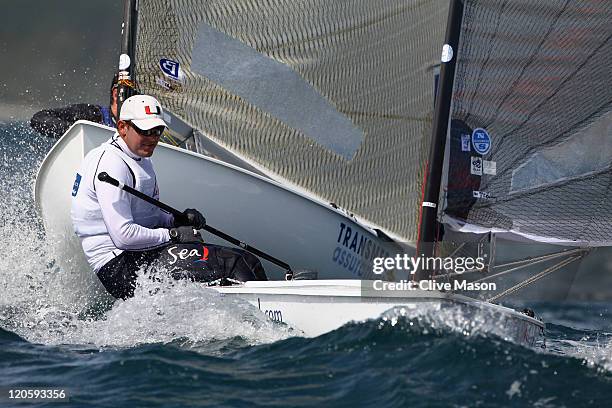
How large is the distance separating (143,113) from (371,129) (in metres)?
1.62

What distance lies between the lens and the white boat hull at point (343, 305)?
4355 mm

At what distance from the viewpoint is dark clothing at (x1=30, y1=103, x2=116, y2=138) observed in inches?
249

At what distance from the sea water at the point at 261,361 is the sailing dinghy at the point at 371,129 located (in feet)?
0.83

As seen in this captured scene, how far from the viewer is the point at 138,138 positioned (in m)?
5.19

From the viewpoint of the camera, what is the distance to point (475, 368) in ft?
12.8

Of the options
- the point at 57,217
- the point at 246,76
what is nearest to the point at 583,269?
the point at 246,76

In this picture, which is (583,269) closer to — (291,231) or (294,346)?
(291,231)

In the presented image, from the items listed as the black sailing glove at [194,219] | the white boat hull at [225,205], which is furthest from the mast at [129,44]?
the black sailing glove at [194,219]

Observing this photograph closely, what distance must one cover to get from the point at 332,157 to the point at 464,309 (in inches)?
84.5

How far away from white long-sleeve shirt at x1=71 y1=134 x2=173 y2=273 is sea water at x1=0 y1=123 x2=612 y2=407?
9.0 inches

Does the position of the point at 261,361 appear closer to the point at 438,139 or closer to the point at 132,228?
the point at 132,228

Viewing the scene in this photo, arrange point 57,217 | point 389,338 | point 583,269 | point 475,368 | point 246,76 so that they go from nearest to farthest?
point 475,368
point 389,338
point 57,217
point 246,76
point 583,269

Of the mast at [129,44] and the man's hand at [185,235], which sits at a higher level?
the mast at [129,44]

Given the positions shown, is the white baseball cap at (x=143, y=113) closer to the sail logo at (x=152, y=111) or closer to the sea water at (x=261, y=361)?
the sail logo at (x=152, y=111)
